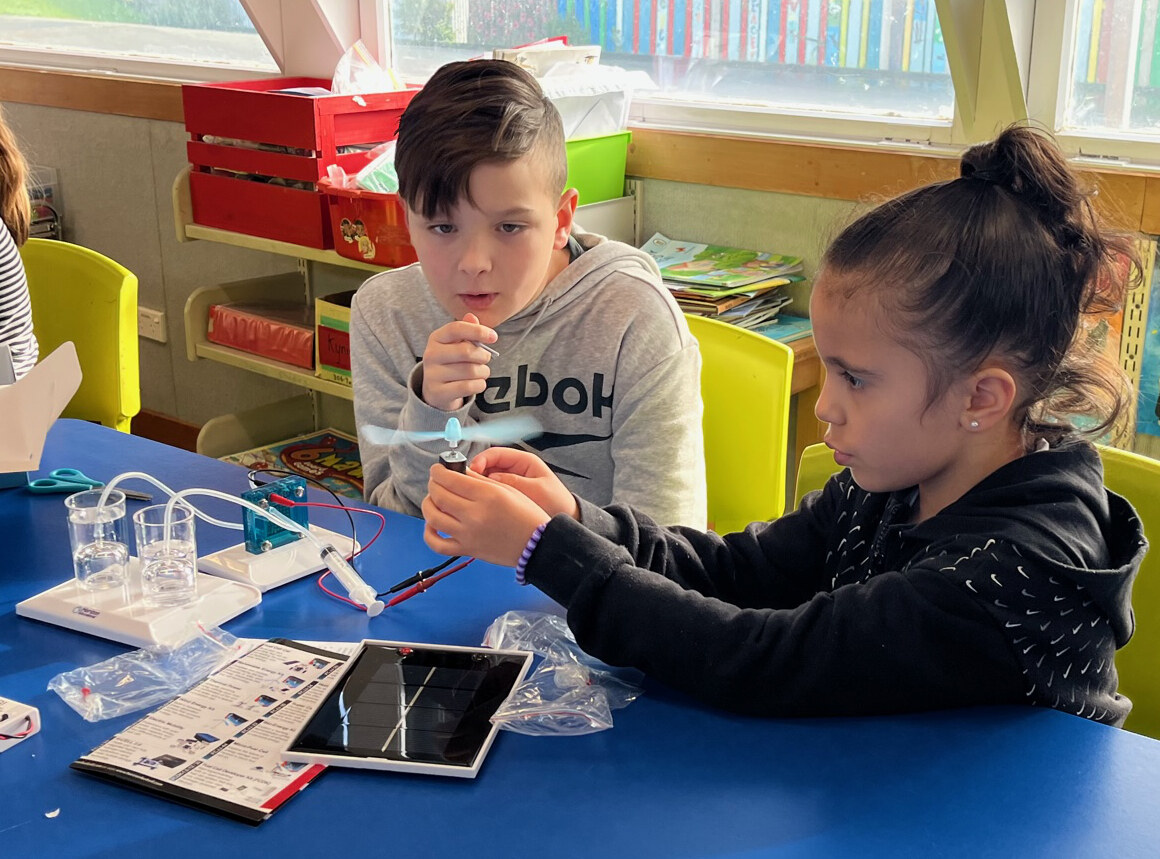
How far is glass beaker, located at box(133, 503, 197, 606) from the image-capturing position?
1193mm

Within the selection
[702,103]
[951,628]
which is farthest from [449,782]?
[702,103]

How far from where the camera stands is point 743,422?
170 centimetres

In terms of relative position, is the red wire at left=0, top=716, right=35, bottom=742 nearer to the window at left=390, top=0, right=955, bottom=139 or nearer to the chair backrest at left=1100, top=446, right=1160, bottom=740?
the chair backrest at left=1100, top=446, right=1160, bottom=740

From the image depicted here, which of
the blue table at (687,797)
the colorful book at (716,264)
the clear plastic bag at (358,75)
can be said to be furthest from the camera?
the clear plastic bag at (358,75)

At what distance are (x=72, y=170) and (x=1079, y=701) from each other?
3846 mm

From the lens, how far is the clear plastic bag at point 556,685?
0.99 metres

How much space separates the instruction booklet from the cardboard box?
5.66 feet

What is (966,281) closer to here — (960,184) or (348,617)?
(960,184)

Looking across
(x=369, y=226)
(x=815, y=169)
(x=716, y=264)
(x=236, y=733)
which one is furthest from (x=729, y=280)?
(x=236, y=733)

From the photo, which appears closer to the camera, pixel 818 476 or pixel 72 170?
pixel 818 476

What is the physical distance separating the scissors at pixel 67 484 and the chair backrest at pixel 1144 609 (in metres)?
1.12

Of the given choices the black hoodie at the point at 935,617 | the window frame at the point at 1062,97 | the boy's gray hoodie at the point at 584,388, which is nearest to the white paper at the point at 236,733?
the black hoodie at the point at 935,617

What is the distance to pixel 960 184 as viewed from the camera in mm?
1086

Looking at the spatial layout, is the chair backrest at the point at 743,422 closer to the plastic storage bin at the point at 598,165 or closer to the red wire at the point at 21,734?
the plastic storage bin at the point at 598,165
